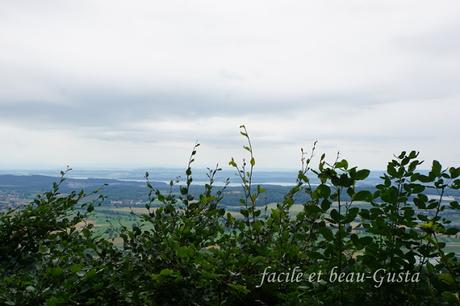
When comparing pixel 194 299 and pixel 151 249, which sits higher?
pixel 151 249

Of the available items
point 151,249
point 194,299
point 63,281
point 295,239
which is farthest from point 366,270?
point 63,281

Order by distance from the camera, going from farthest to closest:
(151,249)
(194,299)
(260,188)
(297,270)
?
1. (260,188)
2. (151,249)
3. (297,270)
4. (194,299)

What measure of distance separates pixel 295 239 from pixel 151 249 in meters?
1.25

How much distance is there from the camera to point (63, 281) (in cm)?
282

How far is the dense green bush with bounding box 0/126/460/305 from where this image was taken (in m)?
2.59

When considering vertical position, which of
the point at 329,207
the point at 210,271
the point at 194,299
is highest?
the point at 329,207

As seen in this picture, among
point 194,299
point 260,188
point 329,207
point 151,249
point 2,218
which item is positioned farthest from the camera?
point 2,218

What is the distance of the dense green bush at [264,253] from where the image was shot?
2590mm

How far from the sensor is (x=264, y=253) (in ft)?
10.5

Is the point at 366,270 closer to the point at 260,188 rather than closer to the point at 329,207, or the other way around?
the point at 329,207

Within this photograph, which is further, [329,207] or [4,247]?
[4,247]

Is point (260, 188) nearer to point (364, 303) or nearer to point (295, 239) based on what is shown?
point (295, 239)

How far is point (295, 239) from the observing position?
364cm

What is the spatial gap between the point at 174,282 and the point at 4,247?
2278 millimetres
